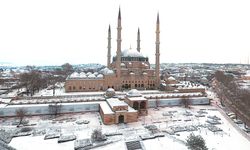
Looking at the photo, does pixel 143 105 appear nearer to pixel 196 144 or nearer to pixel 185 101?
pixel 185 101

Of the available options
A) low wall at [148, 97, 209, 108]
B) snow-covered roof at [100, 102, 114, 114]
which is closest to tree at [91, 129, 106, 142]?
snow-covered roof at [100, 102, 114, 114]

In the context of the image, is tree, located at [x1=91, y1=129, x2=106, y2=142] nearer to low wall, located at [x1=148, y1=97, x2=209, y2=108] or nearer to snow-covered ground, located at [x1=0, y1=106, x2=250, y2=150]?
snow-covered ground, located at [x1=0, y1=106, x2=250, y2=150]

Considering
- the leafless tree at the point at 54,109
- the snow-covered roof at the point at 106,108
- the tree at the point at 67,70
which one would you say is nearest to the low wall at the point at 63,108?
the leafless tree at the point at 54,109

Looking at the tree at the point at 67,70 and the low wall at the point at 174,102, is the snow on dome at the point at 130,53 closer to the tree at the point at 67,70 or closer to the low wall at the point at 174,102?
the low wall at the point at 174,102

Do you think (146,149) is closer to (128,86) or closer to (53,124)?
(53,124)

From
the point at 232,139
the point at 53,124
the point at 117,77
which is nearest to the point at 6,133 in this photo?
the point at 53,124
